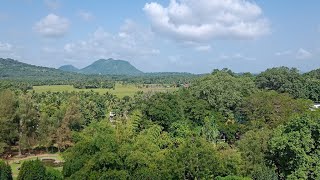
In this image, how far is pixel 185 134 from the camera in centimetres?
3775

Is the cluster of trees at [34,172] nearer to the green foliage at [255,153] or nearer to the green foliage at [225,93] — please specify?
the green foliage at [255,153]

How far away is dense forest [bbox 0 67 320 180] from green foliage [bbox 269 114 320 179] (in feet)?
0.22

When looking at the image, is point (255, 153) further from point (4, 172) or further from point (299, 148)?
point (4, 172)

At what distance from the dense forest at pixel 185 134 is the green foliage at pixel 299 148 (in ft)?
0.22

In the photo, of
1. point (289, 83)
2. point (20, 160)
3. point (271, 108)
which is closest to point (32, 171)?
point (20, 160)

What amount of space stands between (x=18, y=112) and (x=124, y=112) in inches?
975

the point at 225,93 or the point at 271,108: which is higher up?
the point at 225,93

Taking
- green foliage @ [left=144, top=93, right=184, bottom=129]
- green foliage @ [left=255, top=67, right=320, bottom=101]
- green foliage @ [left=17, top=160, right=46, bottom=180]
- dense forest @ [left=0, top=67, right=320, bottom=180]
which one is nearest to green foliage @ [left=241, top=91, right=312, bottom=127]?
dense forest @ [left=0, top=67, right=320, bottom=180]

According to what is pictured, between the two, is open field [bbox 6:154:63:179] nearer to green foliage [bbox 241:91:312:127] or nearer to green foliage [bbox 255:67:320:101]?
green foliage [bbox 241:91:312:127]

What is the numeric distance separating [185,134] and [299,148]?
597 inches

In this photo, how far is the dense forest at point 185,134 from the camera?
24234 mm

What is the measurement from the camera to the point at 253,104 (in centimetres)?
4472

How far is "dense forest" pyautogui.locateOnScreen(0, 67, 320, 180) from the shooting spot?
954 inches

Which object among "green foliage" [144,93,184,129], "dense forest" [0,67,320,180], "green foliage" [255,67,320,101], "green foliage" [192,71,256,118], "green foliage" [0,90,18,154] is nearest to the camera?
"dense forest" [0,67,320,180]
